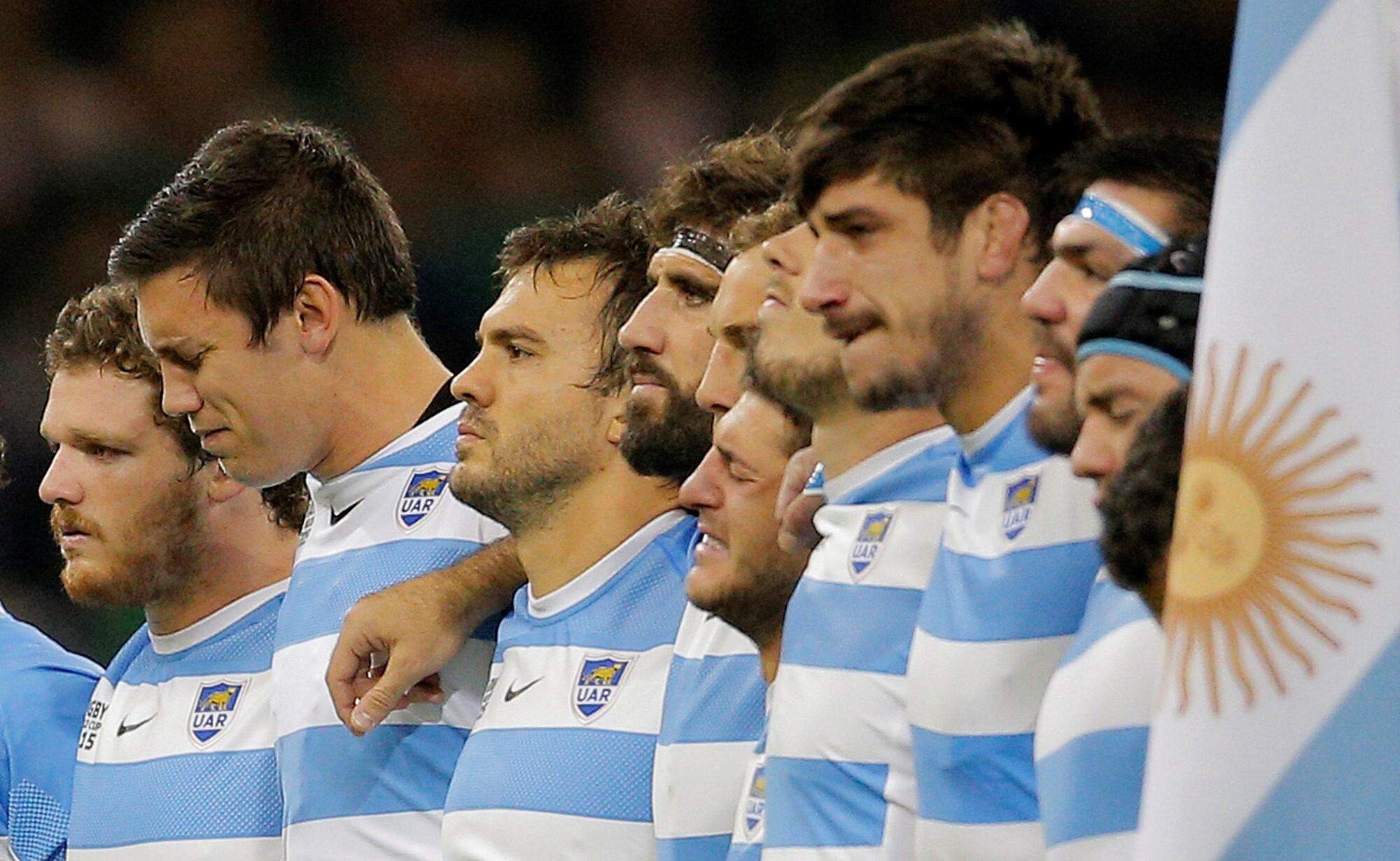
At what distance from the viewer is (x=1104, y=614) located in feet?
6.91

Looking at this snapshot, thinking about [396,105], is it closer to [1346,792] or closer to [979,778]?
[979,778]

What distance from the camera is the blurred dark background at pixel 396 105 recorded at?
5.92 metres

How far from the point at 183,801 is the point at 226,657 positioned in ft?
0.95

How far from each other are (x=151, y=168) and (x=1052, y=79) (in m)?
4.35

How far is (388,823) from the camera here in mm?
3340

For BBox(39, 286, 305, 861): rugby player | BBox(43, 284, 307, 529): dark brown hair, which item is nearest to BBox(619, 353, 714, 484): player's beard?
BBox(39, 286, 305, 861): rugby player

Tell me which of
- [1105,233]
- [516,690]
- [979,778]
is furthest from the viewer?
[516,690]

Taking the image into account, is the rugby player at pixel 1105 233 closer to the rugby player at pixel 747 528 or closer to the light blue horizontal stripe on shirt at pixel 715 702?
the rugby player at pixel 747 528

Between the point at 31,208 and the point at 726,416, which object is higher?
the point at 31,208

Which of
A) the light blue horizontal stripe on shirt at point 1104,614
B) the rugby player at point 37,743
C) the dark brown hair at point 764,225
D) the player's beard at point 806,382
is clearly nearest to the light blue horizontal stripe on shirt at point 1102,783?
the light blue horizontal stripe on shirt at point 1104,614

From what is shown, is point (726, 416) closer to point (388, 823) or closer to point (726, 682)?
point (726, 682)

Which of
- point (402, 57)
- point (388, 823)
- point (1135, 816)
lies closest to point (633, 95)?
point (402, 57)

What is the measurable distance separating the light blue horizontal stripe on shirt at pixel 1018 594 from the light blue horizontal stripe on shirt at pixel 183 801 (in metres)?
1.68

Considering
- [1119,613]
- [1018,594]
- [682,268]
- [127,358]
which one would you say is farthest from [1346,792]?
[127,358]
